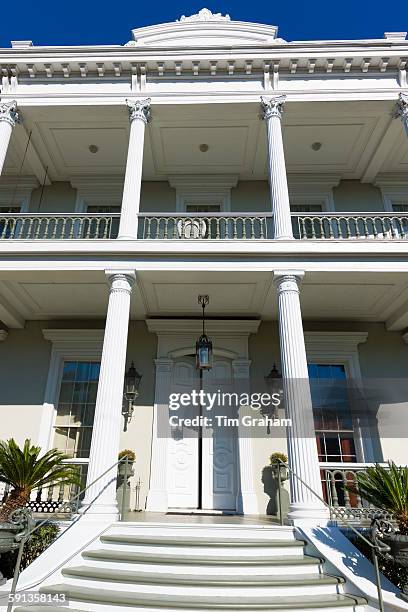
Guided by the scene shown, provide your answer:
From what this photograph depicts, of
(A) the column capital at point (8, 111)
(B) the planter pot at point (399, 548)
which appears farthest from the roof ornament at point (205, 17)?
(B) the planter pot at point (399, 548)

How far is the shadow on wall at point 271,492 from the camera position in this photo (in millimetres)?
7405

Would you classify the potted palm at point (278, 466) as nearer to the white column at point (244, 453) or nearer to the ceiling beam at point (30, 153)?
the white column at point (244, 453)

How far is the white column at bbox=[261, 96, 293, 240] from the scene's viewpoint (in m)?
7.25

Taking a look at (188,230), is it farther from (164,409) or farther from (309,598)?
(309,598)

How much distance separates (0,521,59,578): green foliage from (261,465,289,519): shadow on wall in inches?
162

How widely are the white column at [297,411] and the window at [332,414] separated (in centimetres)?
325

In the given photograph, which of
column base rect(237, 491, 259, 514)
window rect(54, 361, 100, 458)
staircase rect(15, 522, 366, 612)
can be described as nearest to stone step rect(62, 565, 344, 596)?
staircase rect(15, 522, 366, 612)

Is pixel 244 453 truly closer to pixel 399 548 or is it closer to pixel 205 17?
pixel 399 548

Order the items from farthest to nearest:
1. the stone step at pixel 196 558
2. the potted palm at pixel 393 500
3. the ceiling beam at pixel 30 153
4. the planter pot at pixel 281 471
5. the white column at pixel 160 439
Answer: the ceiling beam at pixel 30 153, the white column at pixel 160 439, the planter pot at pixel 281 471, the stone step at pixel 196 558, the potted palm at pixel 393 500

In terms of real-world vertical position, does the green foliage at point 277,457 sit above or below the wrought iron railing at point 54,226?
below

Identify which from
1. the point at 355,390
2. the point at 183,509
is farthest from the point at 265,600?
the point at 355,390

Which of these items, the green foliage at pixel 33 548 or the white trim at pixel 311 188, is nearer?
the green foliage at pixel 33 548

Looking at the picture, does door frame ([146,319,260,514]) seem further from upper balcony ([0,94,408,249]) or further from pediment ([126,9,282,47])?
pediment ([126,9,282,47])

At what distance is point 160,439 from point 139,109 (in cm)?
701
